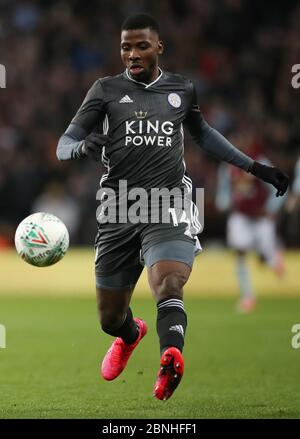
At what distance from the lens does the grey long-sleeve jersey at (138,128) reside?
6.45 meters

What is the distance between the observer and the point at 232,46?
62.0 ft

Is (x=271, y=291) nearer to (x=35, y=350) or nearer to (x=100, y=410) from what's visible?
(x=35, y=350)

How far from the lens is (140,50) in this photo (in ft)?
21.0

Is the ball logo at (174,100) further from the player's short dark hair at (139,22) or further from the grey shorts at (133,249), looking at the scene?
the grey shorts at (133,249)

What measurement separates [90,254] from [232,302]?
2.41 m

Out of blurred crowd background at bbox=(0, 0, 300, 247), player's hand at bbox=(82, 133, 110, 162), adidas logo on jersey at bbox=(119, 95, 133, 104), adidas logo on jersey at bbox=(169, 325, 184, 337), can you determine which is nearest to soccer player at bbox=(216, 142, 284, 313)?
blurred crowd background at bbox=(0, 0, 300, 247)

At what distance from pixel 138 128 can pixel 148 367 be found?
283cm

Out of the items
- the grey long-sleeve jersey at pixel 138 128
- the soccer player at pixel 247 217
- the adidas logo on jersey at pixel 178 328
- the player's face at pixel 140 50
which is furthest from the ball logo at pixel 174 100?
the soccer player at pixel 247 217

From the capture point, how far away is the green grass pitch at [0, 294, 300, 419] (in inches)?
251

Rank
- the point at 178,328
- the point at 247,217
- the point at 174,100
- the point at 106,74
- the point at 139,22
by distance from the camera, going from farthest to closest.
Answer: the point at 106,74, the point at 247,217, the point at 174,100, the point at 139,22, the point at 178,328

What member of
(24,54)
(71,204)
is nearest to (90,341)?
(71,204)

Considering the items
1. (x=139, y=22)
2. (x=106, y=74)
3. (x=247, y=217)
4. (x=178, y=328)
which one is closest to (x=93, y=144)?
(x=139, y=22)

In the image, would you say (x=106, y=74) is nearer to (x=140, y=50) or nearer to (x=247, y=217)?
(x=247, y=217)

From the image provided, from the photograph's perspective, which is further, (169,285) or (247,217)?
(247,217)
